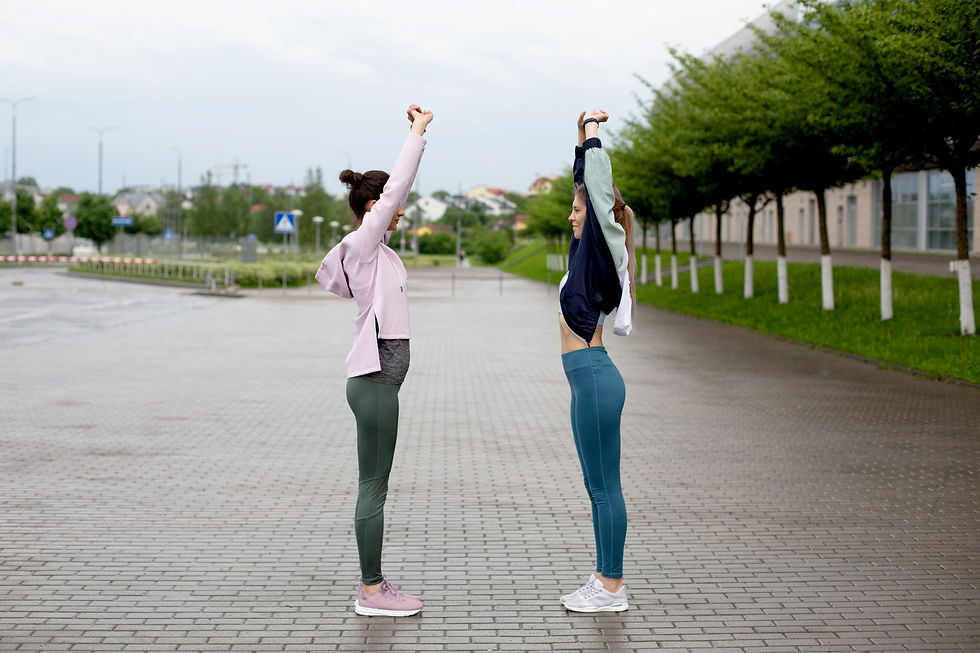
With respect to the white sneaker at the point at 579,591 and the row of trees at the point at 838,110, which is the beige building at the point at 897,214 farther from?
the white sneaker at the point at 579,591

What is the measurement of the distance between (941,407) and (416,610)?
8.16 meters

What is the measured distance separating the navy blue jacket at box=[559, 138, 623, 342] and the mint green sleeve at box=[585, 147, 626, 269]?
3 cm

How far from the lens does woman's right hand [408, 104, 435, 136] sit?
14.6ft

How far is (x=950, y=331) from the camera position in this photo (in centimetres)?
1633

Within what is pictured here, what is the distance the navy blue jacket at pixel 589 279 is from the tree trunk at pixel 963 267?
12.9 metres

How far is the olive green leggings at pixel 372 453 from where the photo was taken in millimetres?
4418

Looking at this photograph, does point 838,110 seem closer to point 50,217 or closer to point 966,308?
point 966,308

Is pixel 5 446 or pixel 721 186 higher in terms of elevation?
pixel 721 186

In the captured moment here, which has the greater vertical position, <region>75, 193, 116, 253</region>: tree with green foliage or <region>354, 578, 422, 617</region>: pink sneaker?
<region>75, 193, 116, 253</region>: tree with green foliage

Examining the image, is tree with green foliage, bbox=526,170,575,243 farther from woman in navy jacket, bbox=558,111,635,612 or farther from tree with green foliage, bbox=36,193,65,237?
woman in navy jacket, bbox=558,111,635,612

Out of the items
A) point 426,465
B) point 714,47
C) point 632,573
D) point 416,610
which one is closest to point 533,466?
point 426,465

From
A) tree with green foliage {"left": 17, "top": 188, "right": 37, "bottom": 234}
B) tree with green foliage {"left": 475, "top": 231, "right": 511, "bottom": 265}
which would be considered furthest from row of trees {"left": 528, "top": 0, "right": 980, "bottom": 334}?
tree with green foliage {"left": 475, "top": 231, "right": 511, "bottom": 265}

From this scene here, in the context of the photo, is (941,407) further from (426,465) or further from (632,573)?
(632,573)

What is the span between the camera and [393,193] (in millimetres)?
4305
